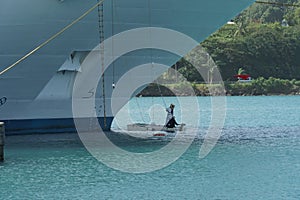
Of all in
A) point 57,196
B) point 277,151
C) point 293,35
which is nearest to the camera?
point 57,196

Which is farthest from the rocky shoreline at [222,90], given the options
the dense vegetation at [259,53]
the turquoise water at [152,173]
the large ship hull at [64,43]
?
the turquoise water at [152,173]

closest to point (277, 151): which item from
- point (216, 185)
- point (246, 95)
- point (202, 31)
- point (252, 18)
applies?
point (202, 31)

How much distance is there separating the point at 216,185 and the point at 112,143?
8385 millimetres

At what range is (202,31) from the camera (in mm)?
26266

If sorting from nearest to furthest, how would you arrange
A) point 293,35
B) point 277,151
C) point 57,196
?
point 57,196 < point 277,151 < point 293,35

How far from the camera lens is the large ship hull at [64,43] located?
23703 millimetres

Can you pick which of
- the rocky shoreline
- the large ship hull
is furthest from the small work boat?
the rocky shoreline

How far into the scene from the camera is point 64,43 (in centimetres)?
2453

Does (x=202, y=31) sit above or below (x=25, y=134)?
above

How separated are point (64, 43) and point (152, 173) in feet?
21.6

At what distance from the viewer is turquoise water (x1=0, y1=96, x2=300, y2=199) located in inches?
676

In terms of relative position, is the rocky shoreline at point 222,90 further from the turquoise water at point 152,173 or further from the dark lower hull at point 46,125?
the turquoise water at point 152,173

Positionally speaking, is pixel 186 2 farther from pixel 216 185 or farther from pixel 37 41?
pixel 216 185

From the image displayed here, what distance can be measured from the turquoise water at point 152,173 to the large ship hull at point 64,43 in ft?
3.77
